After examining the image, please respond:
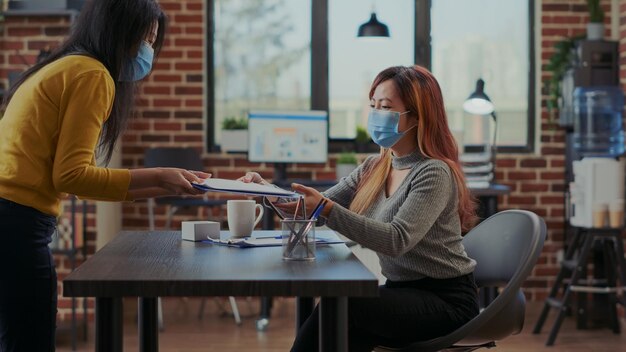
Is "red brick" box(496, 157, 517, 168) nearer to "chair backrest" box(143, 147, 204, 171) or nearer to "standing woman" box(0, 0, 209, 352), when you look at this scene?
"chair backrest" box(143, 147, 204, 171)

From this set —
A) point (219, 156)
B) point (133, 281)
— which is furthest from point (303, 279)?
point (219, 156)

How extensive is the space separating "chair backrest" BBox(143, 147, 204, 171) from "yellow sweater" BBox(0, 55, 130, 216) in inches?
119

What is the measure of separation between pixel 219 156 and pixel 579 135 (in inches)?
84.5

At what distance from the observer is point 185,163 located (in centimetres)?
516

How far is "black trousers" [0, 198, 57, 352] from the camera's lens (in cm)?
204

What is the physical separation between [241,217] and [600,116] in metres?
3.24

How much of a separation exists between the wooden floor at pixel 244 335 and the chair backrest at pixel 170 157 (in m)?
0.85

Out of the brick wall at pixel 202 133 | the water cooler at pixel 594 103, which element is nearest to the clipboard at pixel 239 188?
the water cooler at pixel 594 103

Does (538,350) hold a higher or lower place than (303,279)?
lower

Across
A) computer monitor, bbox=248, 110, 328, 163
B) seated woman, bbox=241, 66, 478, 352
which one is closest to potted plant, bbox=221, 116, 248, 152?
computer monitor, bbox=248, 110, 328, 163

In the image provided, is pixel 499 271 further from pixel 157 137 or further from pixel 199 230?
pixel 157 137

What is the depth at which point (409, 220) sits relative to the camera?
2199 mm

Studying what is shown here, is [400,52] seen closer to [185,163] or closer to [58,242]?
[185,163]

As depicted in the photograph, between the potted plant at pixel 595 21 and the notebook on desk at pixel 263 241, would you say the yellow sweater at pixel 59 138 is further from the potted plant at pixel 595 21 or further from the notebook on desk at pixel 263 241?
the potted plant at pixel 595 21
